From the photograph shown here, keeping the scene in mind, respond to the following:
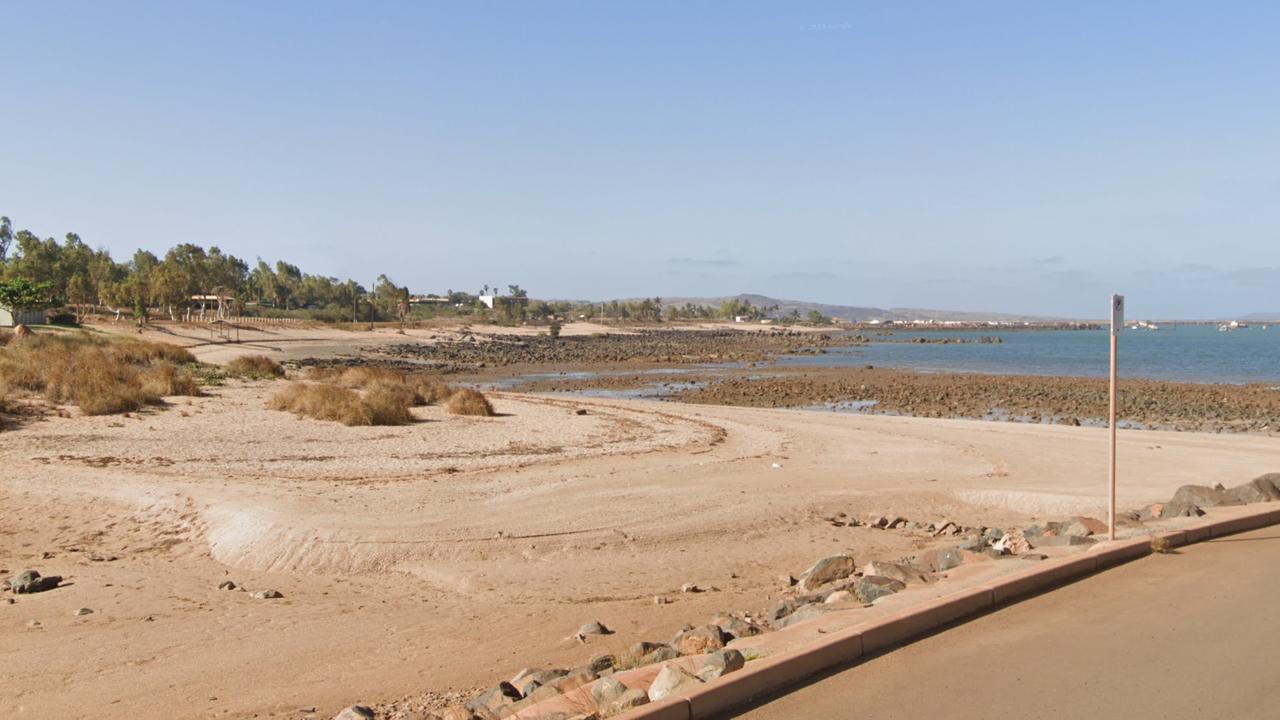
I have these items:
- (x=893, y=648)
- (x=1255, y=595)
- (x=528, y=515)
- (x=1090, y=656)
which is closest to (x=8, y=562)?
(x=528, y=515)

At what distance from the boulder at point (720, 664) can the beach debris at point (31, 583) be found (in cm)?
696

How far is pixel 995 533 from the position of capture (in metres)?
11.5

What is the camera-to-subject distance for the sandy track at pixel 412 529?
736cm

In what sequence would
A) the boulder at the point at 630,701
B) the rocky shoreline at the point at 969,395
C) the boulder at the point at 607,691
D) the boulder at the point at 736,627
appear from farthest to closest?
the rocky shoreline at the point at 969,395 → the boulder at the point at 736,627 → the boulder at the point at 607,691 → the boulder at the point at 630,701

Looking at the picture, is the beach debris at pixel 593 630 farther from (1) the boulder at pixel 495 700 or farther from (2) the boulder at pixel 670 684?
(2) the boulder at pixel 670 684

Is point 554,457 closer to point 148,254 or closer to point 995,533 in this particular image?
point 995,533

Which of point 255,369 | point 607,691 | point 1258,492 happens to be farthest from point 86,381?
point 1258,492

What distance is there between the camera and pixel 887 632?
623 centimetres

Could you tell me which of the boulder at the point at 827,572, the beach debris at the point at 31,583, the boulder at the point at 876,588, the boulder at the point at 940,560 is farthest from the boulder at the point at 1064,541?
the beach debris at the point at 31,583

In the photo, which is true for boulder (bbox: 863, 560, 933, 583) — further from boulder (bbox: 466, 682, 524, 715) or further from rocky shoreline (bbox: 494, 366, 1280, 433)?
rocky shoreline (bbox: 494, 366, 1280, 433)

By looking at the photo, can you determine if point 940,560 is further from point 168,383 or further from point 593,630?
point 168,383

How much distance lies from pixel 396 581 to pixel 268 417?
12.4 m

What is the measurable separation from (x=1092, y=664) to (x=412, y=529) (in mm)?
8160

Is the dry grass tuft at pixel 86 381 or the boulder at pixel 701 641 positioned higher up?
the dry grass tuft at pixel 86 381
